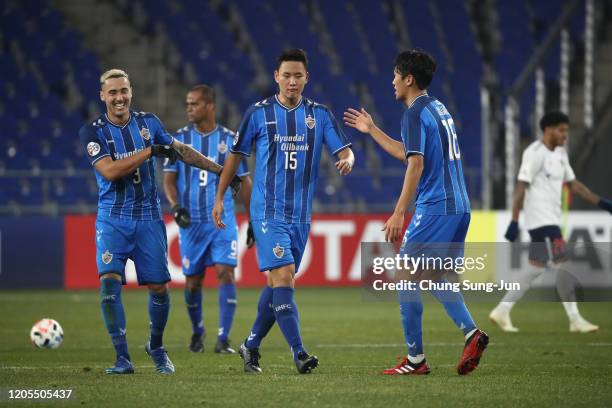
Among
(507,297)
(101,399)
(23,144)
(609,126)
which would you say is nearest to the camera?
(101,399)

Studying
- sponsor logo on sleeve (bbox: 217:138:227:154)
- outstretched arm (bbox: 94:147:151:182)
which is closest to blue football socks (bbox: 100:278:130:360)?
outstretched arm (bbox: 94:147:151:182)

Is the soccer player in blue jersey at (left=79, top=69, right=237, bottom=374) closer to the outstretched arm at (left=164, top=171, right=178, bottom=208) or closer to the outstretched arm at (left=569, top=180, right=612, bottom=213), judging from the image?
→ the outstretched arm at (left=164, top=171, right=178, bottom=208)

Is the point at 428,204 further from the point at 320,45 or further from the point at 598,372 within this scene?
the point at 320,45

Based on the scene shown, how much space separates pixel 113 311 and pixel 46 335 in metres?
2.14

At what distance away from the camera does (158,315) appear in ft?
29.0

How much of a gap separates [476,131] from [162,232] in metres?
15.6

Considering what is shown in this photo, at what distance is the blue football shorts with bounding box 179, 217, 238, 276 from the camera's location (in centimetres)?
1128

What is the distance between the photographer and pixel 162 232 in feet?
28.6

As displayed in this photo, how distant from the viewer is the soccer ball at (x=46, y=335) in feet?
34.1

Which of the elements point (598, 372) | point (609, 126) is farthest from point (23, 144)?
point (598, 372)

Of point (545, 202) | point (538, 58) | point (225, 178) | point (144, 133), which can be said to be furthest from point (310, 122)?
point (538, 58)

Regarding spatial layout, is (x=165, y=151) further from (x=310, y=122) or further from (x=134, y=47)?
(x=134, y=47)

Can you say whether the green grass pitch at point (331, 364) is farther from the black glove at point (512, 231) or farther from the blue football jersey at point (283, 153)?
the blue football jersey at point (283, 153)

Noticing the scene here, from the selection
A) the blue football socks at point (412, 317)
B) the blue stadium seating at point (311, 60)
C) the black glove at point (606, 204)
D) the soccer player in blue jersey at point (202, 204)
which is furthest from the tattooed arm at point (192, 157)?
the blue stadium seating at point (311, 60)
